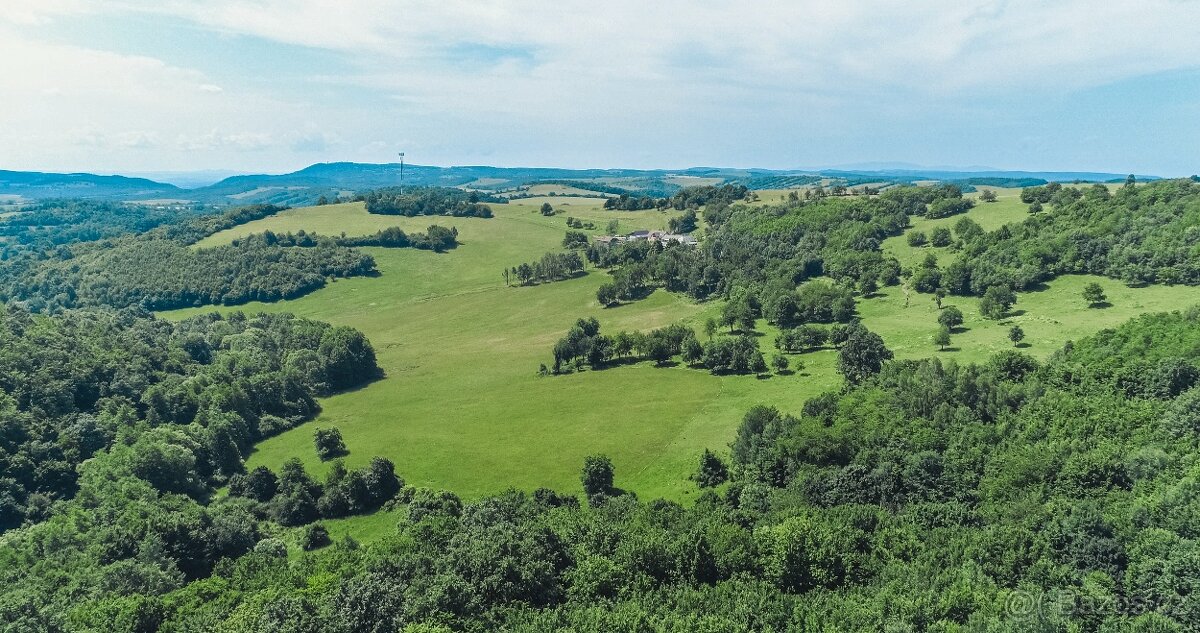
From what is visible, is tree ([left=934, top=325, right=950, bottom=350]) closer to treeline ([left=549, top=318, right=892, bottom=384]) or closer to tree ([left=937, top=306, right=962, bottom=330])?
tree ([left=937, top=306, right=962, bottom=330])

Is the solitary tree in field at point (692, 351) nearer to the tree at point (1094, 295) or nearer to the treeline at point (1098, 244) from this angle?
the treeline at point (1098, 244)

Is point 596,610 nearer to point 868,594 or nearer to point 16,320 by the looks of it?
point 868,594

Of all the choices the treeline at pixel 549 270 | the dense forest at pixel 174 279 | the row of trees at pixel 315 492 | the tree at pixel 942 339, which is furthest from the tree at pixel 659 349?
the dense forest at pixel 174 279

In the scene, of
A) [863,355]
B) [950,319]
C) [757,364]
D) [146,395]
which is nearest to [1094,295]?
[950,319]

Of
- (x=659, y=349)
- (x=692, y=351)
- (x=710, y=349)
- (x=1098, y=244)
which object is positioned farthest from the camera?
(x=1098, y=244)

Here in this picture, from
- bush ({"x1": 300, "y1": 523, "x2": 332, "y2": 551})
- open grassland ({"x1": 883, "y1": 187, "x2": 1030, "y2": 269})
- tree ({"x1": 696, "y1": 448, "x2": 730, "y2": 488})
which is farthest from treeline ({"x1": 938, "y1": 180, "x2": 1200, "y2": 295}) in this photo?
bush ({"x1": 300, "y1": 523, "x2": 332, "y2": 551})

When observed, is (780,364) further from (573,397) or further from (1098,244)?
(1098,244)
